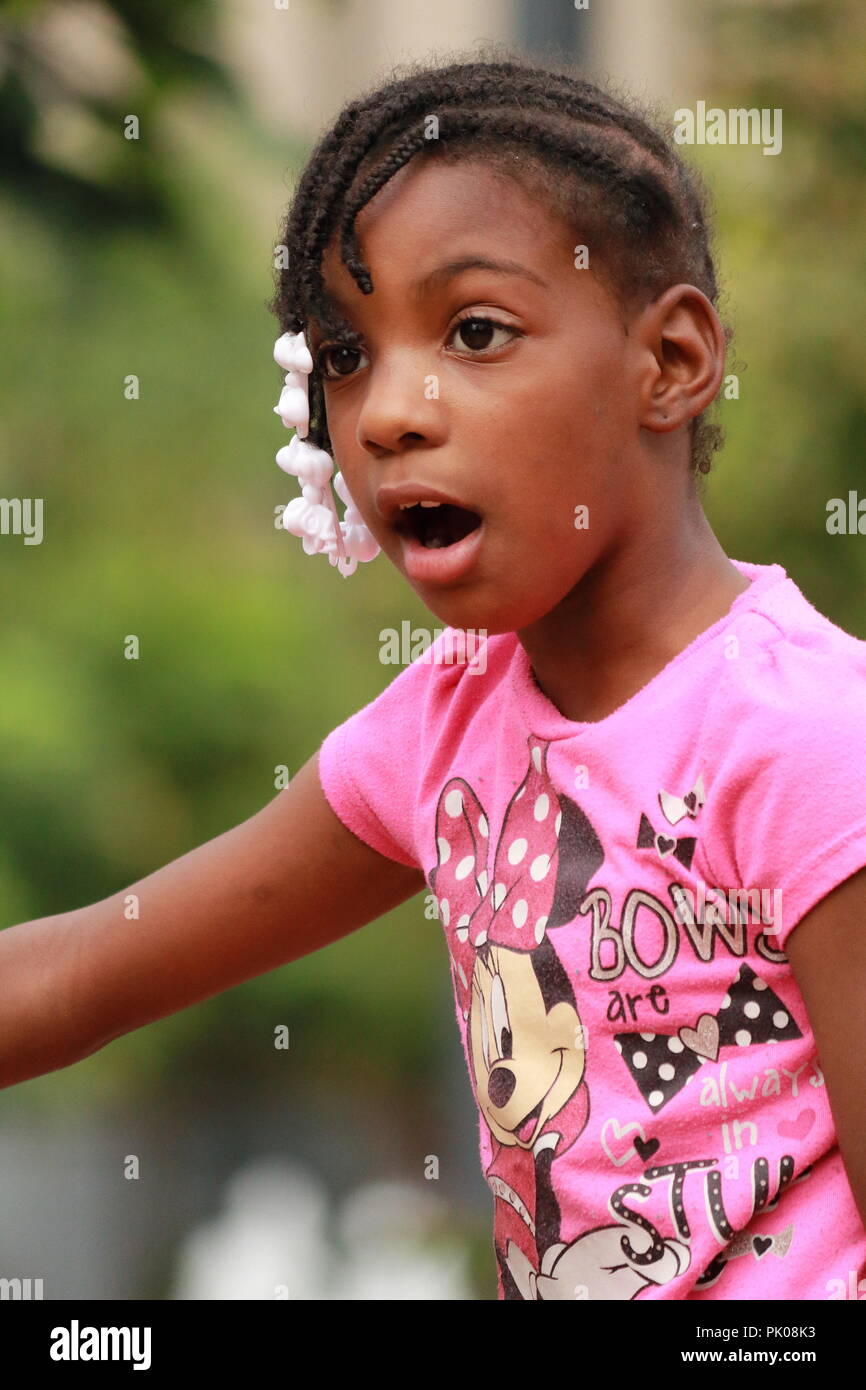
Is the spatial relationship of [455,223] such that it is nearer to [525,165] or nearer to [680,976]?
[525,165]

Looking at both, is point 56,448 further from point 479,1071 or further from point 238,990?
point 479,1071

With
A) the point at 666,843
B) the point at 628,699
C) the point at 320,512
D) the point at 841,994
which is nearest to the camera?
the point at 841,994

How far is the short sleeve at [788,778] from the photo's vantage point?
1.16 m

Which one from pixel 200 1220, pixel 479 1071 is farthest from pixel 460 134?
pixel 200 1220

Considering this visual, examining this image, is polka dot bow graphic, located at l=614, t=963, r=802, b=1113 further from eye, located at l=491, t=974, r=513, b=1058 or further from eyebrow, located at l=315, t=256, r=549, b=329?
eyebrow, located at l=315, t=256, r=549, b=329

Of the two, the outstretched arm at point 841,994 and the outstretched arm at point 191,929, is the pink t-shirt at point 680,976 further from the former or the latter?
the outstretched arm at point 191,929

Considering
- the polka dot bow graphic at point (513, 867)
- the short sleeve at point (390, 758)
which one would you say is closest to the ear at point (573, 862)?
the polka dot bow graphic at point (513, 867)

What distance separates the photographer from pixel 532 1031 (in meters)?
1.35

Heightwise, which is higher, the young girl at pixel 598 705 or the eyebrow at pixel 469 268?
the eyebrow at pixel 469 268

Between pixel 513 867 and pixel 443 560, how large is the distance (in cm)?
26

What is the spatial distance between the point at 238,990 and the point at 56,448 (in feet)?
3.16

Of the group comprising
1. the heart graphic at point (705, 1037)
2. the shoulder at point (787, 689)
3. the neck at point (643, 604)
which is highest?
the neck at point (643, 604)

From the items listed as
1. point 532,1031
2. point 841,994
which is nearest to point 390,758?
point 532,1031

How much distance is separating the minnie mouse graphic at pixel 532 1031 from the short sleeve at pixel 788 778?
0.14 meters
